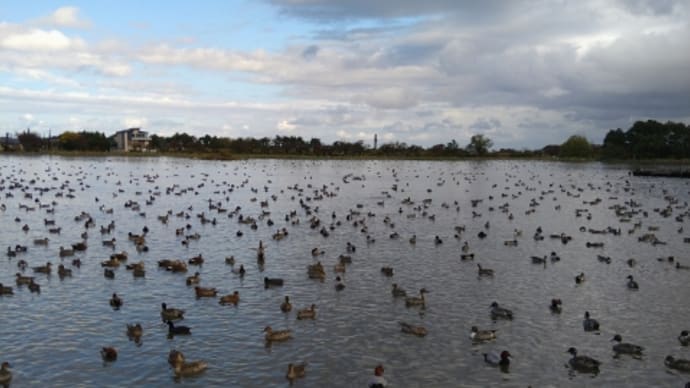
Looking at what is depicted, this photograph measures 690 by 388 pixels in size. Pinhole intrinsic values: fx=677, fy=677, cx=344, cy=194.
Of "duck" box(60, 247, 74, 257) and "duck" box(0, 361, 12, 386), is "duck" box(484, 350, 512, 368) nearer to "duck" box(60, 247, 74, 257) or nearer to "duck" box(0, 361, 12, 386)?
"duck" box(0, 361, 12, 386)

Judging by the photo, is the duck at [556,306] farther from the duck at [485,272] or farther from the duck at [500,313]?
the duck at [485,272]

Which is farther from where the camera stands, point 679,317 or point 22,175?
point 22,175

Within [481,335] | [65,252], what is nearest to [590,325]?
[481,335]

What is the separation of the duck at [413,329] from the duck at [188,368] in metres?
7.01

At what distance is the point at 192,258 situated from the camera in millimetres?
33656

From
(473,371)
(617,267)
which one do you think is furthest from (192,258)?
(617,267)

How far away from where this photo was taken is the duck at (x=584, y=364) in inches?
Result: 779

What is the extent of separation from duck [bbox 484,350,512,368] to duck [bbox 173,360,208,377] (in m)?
8.36

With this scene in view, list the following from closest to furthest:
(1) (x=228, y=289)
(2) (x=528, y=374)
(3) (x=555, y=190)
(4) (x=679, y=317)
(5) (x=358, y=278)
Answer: (2) (x=528, y=374) → (4) (x=679, y=317) → (1) (x=228, y=289) → (5) (x=358, y=278) → (3) (x=555, y=190)

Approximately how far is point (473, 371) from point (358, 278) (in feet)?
39.0

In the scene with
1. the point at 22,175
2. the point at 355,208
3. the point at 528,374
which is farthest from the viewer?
the point at 22,175

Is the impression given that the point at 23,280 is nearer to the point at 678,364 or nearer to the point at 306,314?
the point at 306,314

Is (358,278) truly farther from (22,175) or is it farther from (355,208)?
(22,175)

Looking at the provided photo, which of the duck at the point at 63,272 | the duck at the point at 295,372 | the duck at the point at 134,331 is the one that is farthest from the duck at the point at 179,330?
the duck at the point at 63,272
